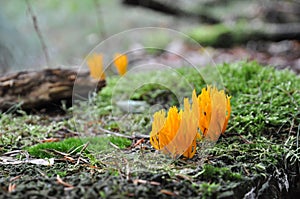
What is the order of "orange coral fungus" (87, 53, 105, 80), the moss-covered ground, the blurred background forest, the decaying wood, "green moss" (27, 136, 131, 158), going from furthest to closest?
1. the blurred background forest
2. "orange coral fungus" (87, 53, 105, 80)
3. the decaying wood
4. "green moss" (27, 136, 131, 158)
5. the moss-covered ground

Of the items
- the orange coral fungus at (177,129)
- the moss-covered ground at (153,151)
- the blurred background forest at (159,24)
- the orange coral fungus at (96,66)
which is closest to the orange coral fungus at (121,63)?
the orange coral fungus at (96,66)

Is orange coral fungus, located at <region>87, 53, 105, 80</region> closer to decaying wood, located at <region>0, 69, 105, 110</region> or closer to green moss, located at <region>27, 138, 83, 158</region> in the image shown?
decaying wood, located at <region>0, 69, 105, 110</region>

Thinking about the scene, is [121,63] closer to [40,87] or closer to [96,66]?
[96,66]

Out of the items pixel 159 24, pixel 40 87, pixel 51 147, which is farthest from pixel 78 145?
pixel 159 24

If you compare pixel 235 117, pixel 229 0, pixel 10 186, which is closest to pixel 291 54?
pixel 229 0

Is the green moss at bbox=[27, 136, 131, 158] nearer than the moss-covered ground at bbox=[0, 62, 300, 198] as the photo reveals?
No

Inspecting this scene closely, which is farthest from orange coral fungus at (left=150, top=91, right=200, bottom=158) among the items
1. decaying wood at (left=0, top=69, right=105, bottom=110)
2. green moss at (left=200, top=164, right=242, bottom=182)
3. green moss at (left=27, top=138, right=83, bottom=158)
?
decaying wood at (left=0, top=69, right=105, bottom=110)
